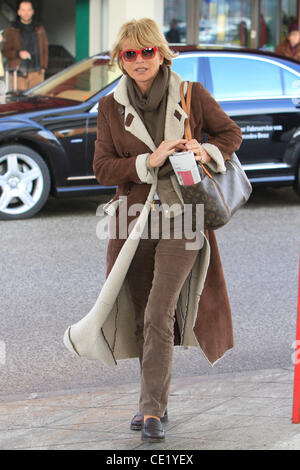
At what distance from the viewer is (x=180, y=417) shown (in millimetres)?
4406

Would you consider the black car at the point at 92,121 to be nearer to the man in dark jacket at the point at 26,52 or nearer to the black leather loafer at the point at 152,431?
the man in dark jacket at the point at 26,52

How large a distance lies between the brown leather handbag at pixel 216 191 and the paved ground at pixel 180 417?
0.92 metres

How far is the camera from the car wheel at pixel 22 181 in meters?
9.45

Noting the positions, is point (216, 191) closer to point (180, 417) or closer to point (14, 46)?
point (180, 417)

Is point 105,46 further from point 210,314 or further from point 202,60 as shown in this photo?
point 210,314

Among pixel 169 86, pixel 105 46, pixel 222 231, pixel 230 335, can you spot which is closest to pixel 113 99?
pixel 169 86

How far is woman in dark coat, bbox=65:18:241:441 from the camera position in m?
4.09

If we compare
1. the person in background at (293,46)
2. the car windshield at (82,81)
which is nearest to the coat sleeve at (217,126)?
the car windshield at (82,81)

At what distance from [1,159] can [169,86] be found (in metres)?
5.45

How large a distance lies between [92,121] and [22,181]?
0.94m

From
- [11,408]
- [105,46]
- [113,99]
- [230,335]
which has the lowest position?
[11,408]

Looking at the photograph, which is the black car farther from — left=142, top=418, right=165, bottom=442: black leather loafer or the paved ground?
left=142, top=418, right=165, bottom=442: black leather loafer

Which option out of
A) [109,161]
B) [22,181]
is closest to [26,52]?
[22,181]
